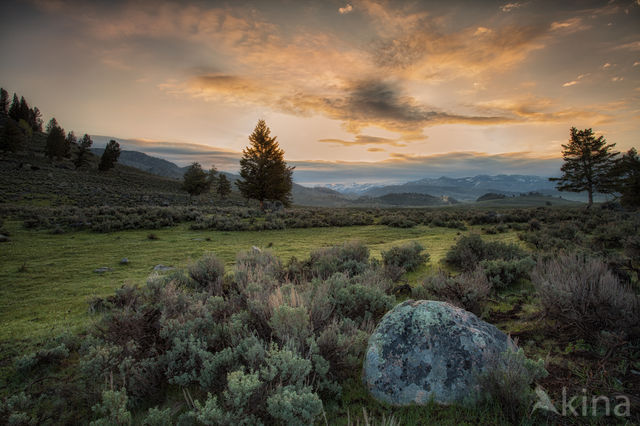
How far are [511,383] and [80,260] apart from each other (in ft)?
43.8

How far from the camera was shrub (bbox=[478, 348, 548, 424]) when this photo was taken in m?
2.69

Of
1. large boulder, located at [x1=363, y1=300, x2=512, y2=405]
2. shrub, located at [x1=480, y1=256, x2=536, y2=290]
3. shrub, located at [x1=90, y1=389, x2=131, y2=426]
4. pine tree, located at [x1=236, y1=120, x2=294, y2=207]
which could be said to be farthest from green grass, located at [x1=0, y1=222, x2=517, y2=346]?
pine tree, located at [x1=236, y1=120, x2=294, y2=207]

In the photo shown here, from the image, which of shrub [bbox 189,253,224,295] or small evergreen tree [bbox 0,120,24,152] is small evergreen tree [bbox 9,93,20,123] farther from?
shrub [bbox 189,253,224,295]

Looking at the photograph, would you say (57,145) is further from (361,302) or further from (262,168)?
(361,302)

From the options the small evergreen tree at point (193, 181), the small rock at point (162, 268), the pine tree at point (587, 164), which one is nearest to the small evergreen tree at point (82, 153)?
the small evergreen tree at point (193, 181)

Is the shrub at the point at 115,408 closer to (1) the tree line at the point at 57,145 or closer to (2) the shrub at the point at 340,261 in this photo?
(2) the shrub at the point at 340,261

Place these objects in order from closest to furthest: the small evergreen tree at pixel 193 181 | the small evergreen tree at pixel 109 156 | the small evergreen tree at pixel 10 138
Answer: the small evergreen tree at pixel 193 181
the small evergreen tree at pixel 10 138
the small evergreen tree at pixel 109 156

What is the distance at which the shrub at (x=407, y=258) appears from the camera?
8.97 metres

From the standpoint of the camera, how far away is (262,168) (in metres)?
33.9

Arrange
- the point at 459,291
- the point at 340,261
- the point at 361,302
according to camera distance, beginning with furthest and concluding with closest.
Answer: the point at 340,261 < the point at 459,291 < the point at 361,302

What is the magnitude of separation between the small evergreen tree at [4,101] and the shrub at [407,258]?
165 m

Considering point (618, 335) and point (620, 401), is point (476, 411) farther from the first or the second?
point (618, 335)

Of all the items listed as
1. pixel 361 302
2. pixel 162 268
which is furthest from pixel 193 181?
pixel 361 302

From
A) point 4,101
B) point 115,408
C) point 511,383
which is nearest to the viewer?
point 115,408
